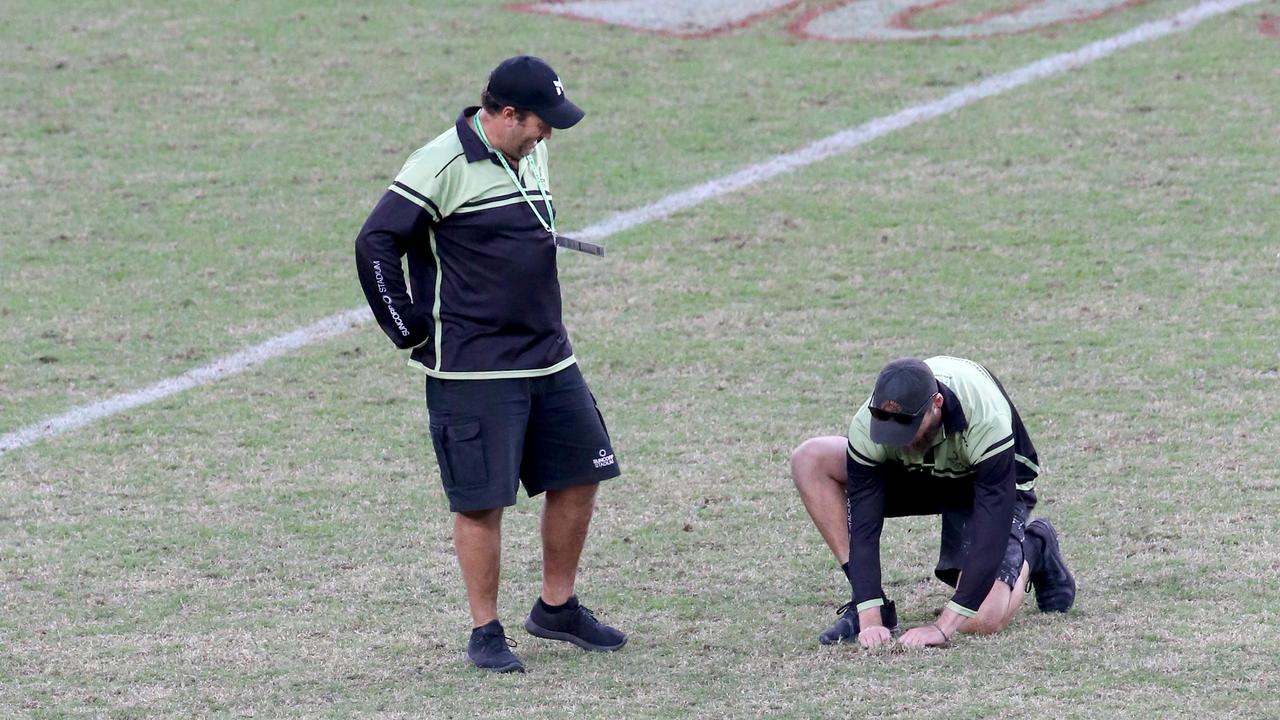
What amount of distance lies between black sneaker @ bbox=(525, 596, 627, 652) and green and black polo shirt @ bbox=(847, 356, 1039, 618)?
30.8 inches

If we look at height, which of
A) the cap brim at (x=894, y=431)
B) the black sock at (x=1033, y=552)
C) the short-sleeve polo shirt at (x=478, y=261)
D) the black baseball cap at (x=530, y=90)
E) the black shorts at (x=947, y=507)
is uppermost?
the black baseball cap at (x=530, y=90)

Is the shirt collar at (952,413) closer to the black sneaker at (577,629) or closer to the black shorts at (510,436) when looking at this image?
the black shorts at (510,436)

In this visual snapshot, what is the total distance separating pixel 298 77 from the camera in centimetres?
1329

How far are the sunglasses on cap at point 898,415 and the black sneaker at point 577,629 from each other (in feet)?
3.63

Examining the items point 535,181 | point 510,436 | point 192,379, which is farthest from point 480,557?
point 192,379

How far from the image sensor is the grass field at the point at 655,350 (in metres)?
5.42

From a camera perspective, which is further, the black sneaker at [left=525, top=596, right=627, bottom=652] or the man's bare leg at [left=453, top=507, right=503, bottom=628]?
the black sneaker at [left=525, top=596, right=627, bottom=652]

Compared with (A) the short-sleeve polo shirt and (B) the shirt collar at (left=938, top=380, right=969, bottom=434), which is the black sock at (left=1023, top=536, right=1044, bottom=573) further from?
(A) the short-sleeve polo shirt

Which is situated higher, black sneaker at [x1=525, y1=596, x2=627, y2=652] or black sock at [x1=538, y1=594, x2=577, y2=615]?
black sock at [x1=538, y1=594, x2=577, y2=615]

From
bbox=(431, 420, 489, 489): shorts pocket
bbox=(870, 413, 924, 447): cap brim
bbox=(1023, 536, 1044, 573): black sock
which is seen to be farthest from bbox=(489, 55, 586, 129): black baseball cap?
bbox=(1023, 536, 1044, 573): black sock

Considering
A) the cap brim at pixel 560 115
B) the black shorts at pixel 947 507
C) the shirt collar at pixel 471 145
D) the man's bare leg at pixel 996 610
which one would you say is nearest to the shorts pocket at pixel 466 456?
the shirt collar at pixel 471 145

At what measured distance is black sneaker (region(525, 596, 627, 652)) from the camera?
5.64 m

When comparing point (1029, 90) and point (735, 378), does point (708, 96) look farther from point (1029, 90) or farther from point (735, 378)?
point (735, 378)

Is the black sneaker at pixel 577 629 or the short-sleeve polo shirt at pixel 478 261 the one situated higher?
the short-sleeve polo shirt at pixel 478 261
